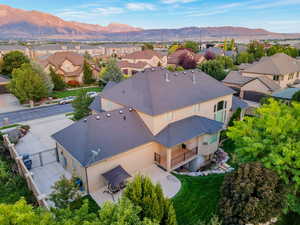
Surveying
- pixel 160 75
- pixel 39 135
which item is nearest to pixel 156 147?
pixel 160 75

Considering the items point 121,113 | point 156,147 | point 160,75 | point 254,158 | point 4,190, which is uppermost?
point 160,75

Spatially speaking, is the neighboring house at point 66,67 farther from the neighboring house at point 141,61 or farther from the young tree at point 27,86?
the young tree at point 27,86

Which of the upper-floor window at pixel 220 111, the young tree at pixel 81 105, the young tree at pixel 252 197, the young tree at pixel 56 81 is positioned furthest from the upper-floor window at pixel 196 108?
the young tree at pixel 56 81

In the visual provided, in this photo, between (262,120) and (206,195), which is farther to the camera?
(206,195)

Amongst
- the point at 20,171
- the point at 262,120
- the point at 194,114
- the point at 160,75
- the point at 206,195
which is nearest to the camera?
the point at 262,120

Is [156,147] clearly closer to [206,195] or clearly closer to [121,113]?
[121,113]

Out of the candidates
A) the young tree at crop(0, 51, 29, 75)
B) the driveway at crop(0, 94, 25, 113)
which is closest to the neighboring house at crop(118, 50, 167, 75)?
the young tree at crop(0, 51, 29, 75)

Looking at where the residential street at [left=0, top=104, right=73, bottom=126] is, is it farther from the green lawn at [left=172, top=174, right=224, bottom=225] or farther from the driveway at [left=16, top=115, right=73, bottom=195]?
the green lawn at [left=172, top=174, right=224, bottom=225]
